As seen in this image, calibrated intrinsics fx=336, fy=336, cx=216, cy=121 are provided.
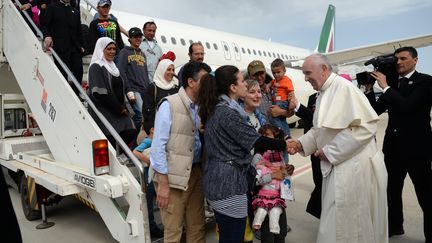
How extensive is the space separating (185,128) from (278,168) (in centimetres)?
112

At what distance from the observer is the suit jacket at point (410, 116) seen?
10.2 feet

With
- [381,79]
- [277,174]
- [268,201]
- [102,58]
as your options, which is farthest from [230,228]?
[102,58]

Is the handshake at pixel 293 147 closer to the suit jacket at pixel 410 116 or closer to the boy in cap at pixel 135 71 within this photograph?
the suit jacket at pixel 410 116

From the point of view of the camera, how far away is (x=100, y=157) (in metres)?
2.85

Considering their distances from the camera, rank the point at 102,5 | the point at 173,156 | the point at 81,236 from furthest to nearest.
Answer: the point at 102,5, the point at 81,236, the point at 173,156

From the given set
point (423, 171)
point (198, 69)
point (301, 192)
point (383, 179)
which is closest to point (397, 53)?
point (423, 171)

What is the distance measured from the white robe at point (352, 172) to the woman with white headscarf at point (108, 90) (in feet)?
6.82

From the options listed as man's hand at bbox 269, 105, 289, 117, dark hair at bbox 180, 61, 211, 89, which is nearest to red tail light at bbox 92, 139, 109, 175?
dark hair at bbox 180, 61, 211, 89

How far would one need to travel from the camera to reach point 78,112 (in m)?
3.16

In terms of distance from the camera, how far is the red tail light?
9.23 feet

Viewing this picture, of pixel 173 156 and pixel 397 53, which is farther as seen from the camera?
pixel 397 53

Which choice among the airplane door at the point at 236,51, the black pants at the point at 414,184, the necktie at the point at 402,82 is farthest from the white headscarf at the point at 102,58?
the airplane door at the point at 236,51

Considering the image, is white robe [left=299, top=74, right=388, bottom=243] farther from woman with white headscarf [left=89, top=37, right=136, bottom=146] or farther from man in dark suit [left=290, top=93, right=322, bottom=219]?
woman with white headscarf [left=89, top=37, right=136, bottom=146]

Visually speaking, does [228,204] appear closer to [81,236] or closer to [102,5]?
[81,236]
